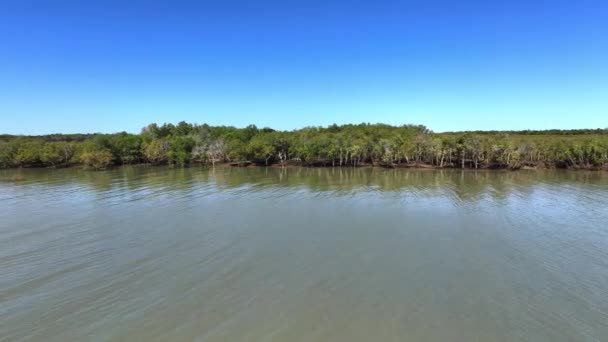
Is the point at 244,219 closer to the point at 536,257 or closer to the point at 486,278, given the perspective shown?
the point at 486,278

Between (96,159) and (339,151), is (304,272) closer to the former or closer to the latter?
(339,151)

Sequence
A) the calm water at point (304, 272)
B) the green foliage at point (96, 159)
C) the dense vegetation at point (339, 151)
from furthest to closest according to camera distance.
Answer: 1. the green foliage at point (96, 159)
2. the dense vegetation at point (339, 151)
3. the calm water at point (304, 272)

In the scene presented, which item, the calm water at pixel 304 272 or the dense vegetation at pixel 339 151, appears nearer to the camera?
the calm water at pixel 304 272

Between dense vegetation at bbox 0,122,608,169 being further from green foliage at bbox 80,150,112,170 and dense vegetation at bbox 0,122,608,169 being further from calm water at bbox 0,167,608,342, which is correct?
calm water at bbox 0,167,608,342

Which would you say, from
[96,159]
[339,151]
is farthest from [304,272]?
[96,159]

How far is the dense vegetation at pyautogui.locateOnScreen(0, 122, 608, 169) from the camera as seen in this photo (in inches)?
2373

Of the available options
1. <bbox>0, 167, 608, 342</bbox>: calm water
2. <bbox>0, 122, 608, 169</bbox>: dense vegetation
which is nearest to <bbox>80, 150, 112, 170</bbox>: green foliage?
<bbox>0, 122, 608, 169</bbox>: dense vegetation

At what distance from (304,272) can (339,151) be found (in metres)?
57.8

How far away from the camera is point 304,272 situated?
13789mm

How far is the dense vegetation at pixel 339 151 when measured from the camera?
60.3m

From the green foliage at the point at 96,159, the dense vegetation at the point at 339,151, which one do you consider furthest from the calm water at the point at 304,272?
the green foliage at the point at 96,159

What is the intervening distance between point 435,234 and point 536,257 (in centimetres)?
514

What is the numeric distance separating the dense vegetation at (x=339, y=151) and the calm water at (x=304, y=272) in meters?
37.4

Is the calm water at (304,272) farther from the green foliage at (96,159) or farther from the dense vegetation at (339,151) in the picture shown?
the green foliage at (96,159)
